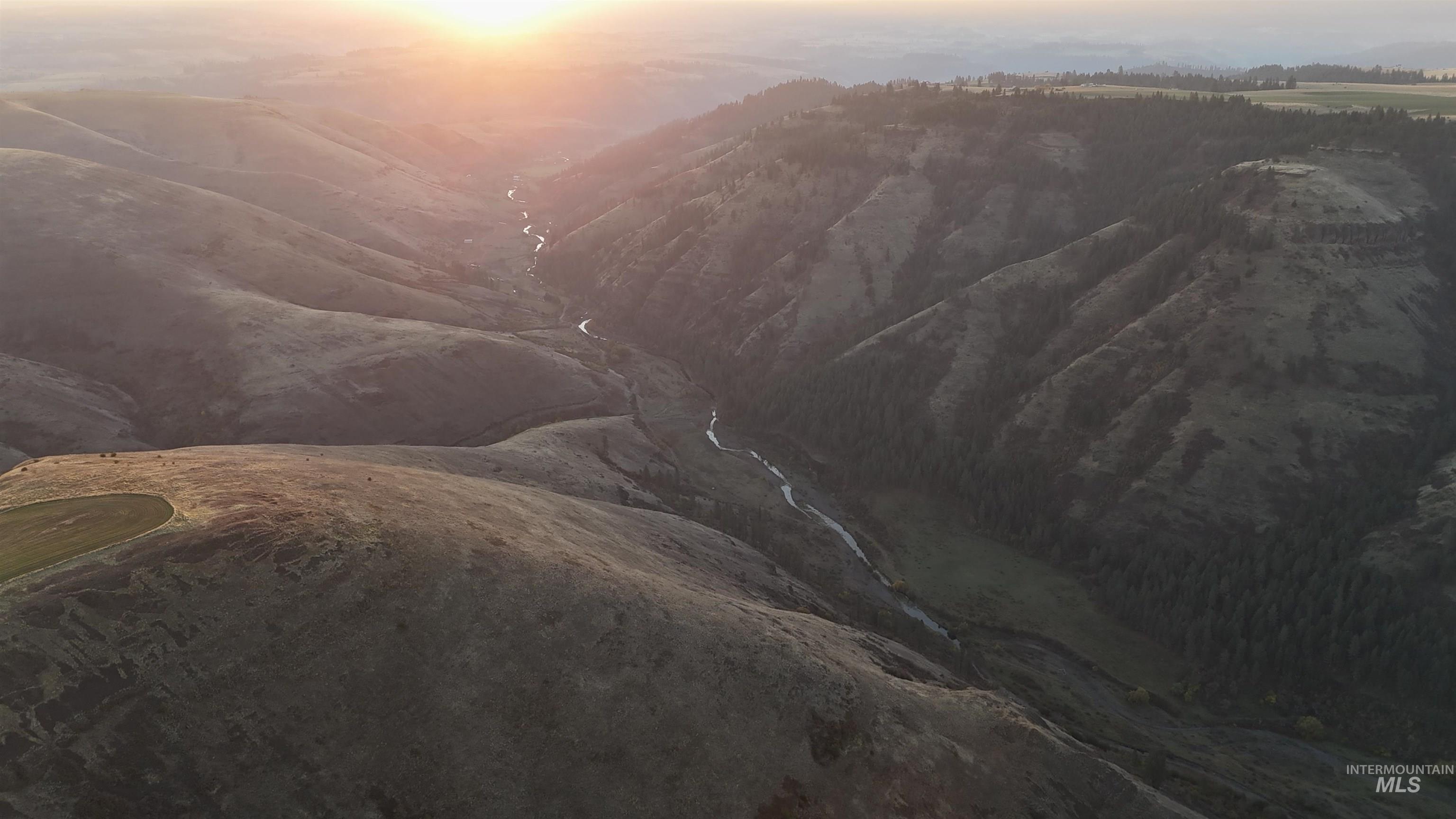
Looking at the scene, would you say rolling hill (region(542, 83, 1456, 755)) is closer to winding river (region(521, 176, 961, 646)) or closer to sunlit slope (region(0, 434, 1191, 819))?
winding river (region(521, 176, 961, 646))

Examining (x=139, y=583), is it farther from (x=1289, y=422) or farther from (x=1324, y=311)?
(x=1324, y=311)

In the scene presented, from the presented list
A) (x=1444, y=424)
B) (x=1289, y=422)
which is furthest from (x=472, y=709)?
(x=1444, y=424)

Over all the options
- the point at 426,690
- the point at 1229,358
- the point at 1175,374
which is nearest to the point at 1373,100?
the point at 1229,358

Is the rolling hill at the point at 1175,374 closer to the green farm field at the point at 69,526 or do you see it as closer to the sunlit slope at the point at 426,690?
the sunlit slope at the point at 426,690

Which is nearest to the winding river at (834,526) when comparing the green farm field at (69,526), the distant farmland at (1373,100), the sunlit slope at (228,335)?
the sunlit slope at (228,335)

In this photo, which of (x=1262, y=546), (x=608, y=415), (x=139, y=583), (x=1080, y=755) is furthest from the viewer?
(x=608, y=415)

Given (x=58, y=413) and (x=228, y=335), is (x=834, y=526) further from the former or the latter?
(x=58, y=413)
